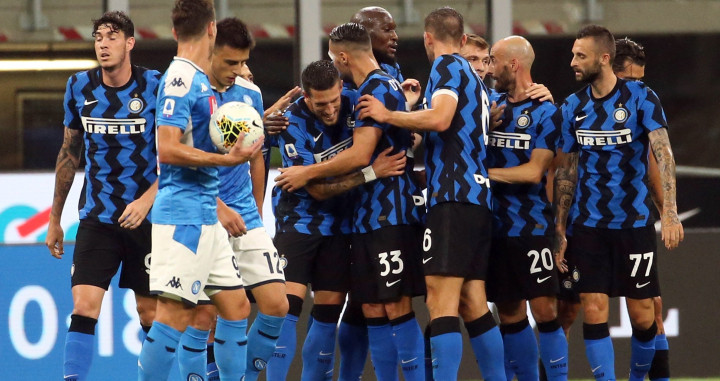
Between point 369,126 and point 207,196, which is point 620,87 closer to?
point 369,126

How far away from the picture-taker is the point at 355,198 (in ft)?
20.0

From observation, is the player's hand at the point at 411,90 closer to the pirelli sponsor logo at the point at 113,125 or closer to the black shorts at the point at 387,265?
the black shorts at the point at 387,265

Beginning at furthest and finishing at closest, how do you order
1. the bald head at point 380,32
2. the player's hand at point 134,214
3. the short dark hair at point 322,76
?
the bald head at point 380,32, the short dark hair at point 322,76, the player's hand at point 134,214

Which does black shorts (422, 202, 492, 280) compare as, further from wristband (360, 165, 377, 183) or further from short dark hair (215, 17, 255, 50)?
short dark hair (215, 17, 255, 50)

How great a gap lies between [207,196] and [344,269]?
50.7 inches

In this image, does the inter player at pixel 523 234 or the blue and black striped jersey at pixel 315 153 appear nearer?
the blue and black striped jersey at pixel 315 153

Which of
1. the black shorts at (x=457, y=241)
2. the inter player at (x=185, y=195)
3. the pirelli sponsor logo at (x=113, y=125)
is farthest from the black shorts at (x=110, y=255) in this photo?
the black shorts at (x=457, y=241)

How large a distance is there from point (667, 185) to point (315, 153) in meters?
1.90

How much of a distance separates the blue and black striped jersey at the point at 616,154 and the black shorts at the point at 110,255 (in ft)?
7.91

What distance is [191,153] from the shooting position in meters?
4.90

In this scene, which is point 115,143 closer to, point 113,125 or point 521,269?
point 113,125

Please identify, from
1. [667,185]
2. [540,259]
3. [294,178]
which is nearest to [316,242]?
[294,178]

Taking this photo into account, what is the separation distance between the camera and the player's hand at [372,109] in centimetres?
568

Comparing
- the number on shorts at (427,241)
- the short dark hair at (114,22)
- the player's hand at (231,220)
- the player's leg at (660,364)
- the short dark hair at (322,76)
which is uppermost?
the short dark hair at (114,22)
